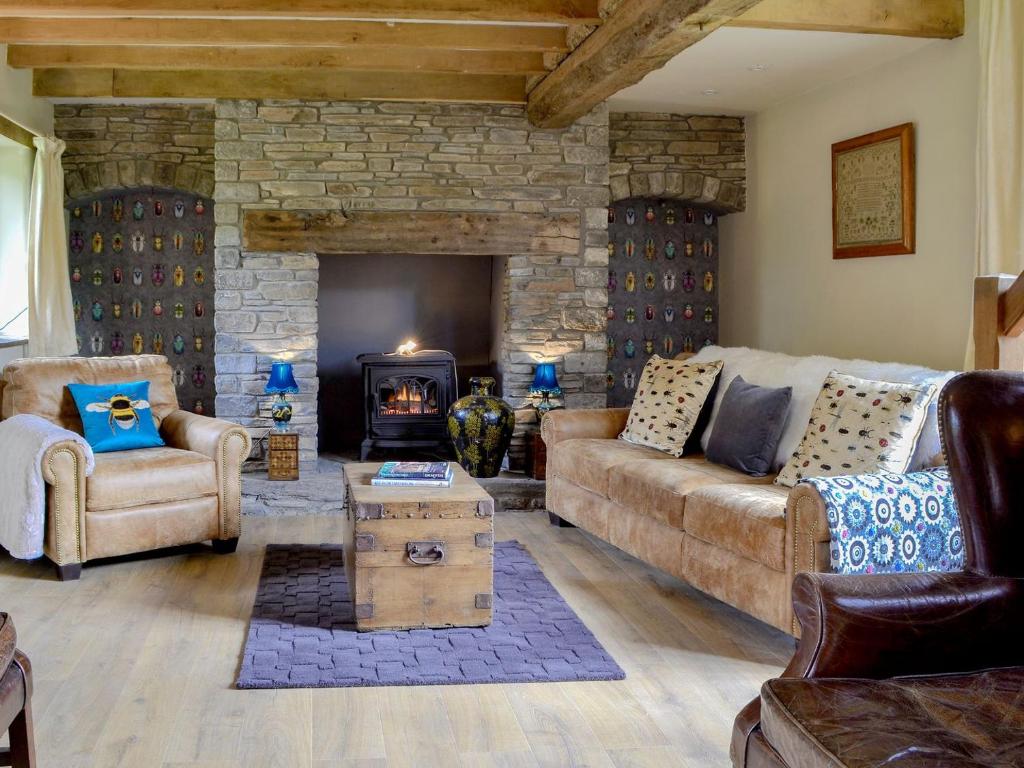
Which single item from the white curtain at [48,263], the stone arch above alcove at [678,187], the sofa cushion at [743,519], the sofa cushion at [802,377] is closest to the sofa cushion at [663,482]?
the sofa cushion at [743,519]

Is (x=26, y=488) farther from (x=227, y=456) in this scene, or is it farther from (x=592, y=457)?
(x=592, y=457)

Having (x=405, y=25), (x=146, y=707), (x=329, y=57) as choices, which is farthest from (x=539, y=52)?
(x=146, y=707)

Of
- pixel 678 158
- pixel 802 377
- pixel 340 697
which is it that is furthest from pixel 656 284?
pixel 340 697

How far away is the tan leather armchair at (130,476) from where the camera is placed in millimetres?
4477

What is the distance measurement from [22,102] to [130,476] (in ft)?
9.16

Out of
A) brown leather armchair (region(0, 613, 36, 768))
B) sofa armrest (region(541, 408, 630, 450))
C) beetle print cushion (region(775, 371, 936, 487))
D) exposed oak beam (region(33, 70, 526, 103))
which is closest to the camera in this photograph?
brown leather armchair (region(0, 613, 36, 768))

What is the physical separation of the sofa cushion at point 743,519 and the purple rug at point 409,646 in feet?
1.90

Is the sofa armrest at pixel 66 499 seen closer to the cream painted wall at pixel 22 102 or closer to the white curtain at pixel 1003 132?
the cream painted wall at pixel 22 102

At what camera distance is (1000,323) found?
133 inches

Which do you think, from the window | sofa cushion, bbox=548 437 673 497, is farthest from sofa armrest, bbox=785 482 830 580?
the window

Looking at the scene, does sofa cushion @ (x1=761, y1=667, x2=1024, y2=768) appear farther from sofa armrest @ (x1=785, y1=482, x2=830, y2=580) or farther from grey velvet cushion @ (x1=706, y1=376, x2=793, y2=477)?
grey velvet cushion @ (x1=706, y1=376, x2=793, y2=477)

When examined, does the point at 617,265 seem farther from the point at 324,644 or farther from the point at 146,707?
the point at 146,707

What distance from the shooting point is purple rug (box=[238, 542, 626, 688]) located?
334 cm

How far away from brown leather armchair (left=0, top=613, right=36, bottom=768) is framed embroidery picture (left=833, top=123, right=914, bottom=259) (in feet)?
15.1
